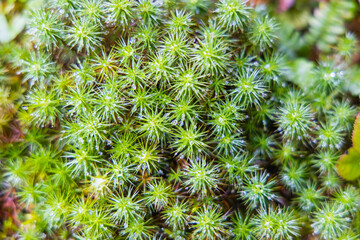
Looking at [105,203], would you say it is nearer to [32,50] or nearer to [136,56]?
[136,56]

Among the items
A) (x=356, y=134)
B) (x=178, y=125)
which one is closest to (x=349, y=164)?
(x=356, y=134)

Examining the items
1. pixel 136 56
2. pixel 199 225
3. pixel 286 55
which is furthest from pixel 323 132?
pixel 136 56

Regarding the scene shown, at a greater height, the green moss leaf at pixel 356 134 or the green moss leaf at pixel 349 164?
the green moss leaf at pixel 356 134

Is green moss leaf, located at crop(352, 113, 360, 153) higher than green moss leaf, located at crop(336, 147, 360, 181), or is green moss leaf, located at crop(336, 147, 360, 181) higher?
green moss leaf, located at crop(352, 113, 360, 153)

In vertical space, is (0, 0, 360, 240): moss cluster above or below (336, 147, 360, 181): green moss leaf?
above
